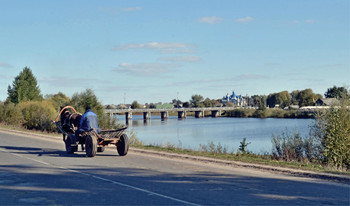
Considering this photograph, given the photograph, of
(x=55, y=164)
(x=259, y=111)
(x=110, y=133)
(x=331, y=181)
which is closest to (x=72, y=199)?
(x=55, y=164)

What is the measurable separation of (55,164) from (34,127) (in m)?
30.6

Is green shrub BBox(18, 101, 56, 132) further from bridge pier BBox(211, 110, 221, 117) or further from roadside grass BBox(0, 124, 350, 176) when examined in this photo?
bridge pier BBox(211, 110, 221, 117)

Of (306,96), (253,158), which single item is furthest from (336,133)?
(306,96)

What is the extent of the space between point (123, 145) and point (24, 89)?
146ft

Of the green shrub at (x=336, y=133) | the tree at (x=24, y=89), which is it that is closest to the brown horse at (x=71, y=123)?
the green shrub at (x=336, y=133)

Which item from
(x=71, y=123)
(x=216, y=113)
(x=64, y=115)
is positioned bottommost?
(x=71, y=123)

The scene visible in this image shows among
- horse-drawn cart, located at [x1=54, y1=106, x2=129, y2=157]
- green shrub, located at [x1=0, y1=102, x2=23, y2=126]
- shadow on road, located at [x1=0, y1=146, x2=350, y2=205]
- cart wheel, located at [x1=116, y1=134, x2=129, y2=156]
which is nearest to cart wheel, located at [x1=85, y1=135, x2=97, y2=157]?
horse-drawn cart, located at [x1=54, y1=106, x2=129, y2=157]

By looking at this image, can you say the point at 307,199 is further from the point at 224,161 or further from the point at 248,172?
the point at 224,161

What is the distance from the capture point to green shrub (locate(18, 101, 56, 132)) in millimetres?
39425

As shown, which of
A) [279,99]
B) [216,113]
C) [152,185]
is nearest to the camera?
[152,185]

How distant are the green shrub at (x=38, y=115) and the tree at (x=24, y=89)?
867 cm

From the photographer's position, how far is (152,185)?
414 inches

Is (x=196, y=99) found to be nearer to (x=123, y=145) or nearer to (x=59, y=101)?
(x=59, y=101)

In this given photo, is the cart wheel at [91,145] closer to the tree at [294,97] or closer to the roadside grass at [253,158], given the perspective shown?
the roadside grass at [253,158]
